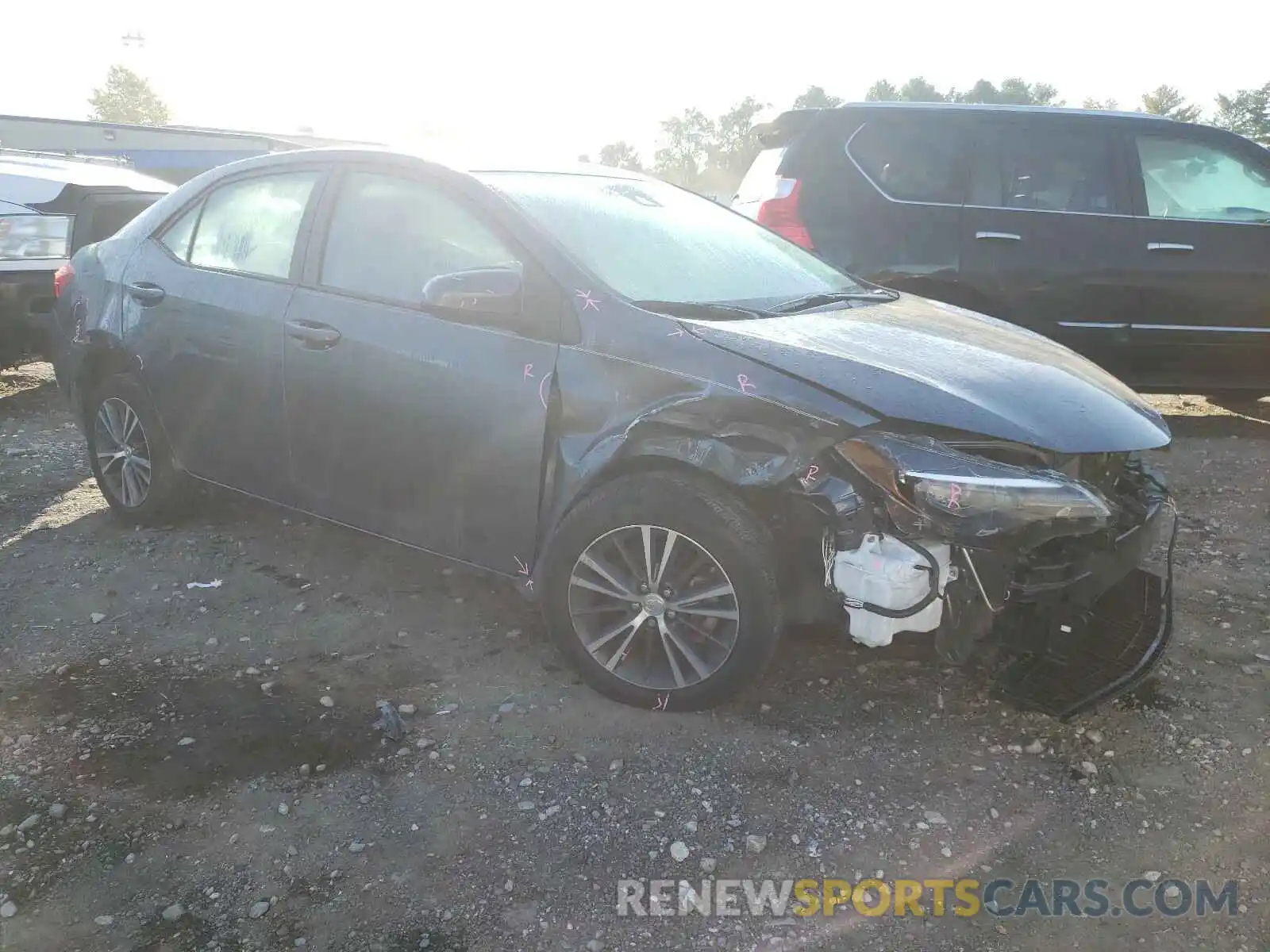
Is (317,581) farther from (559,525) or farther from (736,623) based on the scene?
(736,623)

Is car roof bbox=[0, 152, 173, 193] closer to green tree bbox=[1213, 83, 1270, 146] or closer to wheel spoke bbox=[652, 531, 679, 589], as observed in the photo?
wheel spoke bbox=[652, 531, 679, 589]

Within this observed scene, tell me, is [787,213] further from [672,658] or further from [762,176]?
[672,658]

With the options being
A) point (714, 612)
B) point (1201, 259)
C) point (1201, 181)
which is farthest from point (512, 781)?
point (1201, 181)

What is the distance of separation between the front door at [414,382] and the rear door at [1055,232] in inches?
139

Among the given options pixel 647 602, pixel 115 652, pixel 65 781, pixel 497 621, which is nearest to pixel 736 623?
pixel 647 602

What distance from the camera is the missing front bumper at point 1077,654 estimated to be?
8.51 ft

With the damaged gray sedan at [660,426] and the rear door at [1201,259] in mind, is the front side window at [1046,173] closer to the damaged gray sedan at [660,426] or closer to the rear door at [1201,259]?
the rear door at [1201,259]

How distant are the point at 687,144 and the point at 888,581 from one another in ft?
343

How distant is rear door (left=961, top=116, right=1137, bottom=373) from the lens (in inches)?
222

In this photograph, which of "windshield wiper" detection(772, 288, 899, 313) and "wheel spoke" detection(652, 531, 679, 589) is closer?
"wheel spoke" detection(652, 531, 679, 589)

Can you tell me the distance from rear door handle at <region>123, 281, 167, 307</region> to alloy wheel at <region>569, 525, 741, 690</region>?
2401mm

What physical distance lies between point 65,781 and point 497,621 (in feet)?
4.85

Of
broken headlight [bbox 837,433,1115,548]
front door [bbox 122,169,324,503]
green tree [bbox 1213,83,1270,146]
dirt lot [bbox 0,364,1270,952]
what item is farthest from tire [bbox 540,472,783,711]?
green tree [bbox 1213,83,1270,146]

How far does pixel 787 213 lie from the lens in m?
5.75
